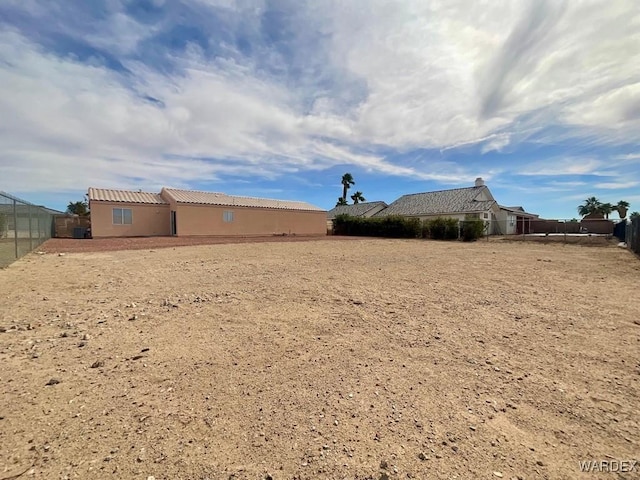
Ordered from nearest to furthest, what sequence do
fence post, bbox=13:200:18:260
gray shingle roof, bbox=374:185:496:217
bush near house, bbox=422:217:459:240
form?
fence post, bbox=13:200:18:260
bush near house, bbox=422:217:459:240
gray shingle roof, bbox=374:185:496:217

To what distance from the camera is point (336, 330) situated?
4.01 metres

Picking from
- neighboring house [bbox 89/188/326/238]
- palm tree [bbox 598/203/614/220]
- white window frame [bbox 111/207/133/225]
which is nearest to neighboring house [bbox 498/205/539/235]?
Result: neighboring house [bbox 89/188/326/238]

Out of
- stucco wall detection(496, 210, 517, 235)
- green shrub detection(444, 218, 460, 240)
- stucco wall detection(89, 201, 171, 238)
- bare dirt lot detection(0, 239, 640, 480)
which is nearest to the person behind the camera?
bare dirt lot detection(0, 239, 640, 480)

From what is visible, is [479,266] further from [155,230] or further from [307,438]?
[155,230]

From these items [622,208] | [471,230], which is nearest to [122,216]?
[471,230]

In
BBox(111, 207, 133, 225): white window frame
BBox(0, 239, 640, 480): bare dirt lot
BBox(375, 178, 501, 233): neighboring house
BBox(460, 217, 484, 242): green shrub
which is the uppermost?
BBox(375, 178, 501, 233): neighboring house

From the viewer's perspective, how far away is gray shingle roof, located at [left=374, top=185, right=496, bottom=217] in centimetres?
3083

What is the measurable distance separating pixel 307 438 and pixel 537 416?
5.56 feet

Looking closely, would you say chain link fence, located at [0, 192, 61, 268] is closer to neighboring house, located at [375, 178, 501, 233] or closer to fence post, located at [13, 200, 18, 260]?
fence post, located at [13, 200, 18, 260]

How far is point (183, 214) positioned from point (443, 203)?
2567cm

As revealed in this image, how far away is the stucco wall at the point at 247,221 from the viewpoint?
81.5 ft

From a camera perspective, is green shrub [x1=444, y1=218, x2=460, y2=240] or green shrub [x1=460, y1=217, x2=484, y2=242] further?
green shrub [x1=444, y1=218, x2=460, y2=240]

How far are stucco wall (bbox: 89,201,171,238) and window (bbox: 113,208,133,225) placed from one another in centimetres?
19

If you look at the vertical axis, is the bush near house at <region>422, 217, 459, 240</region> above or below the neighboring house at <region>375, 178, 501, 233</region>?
below
